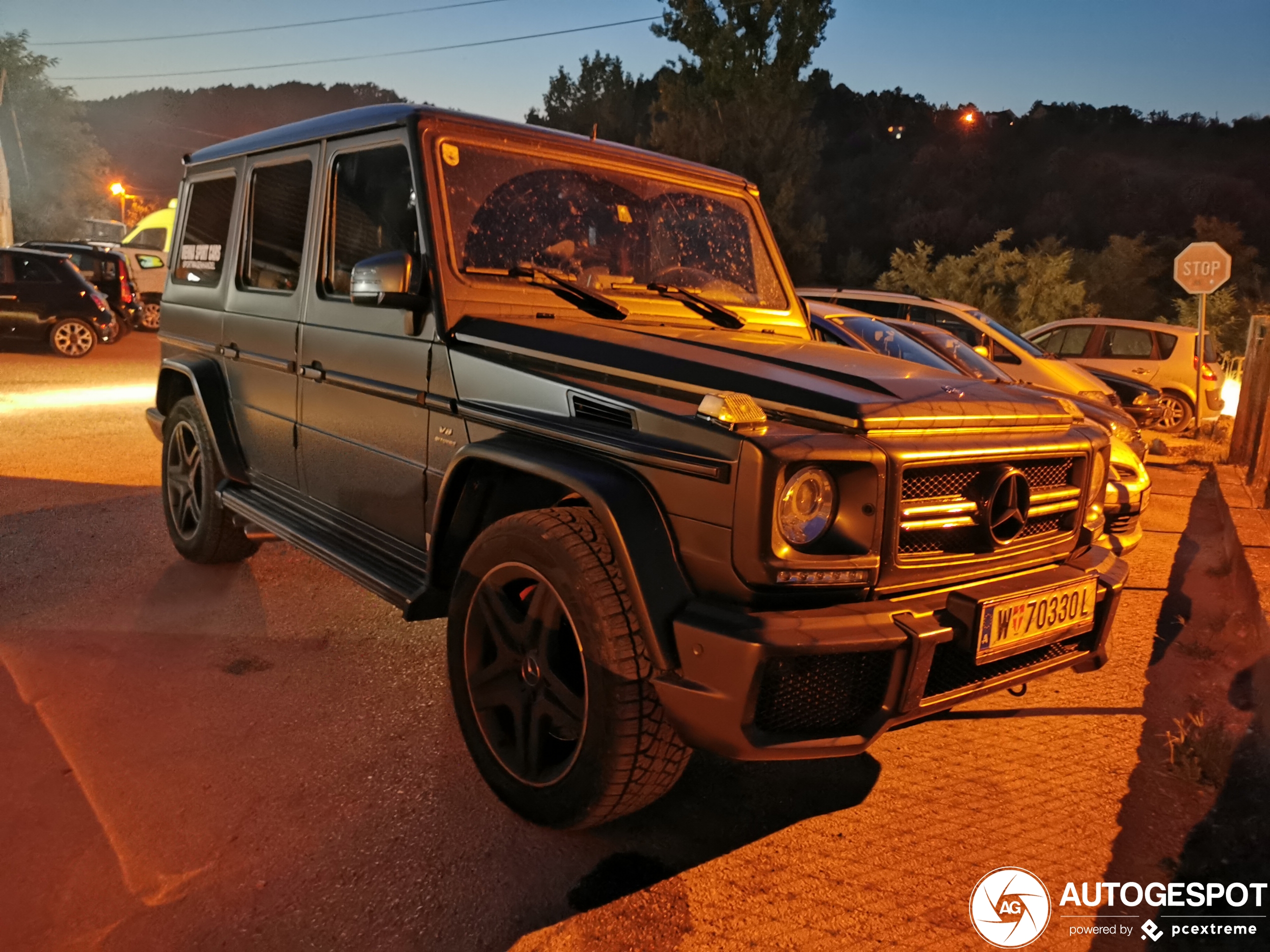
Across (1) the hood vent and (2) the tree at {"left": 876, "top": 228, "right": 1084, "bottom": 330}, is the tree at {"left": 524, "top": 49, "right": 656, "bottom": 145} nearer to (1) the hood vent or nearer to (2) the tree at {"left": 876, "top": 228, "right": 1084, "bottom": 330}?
(2) the tree at {"left": 876, "top": 228, "right": 1084, "bottom": 330}

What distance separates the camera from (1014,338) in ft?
36.6

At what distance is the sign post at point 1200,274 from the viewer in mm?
13883

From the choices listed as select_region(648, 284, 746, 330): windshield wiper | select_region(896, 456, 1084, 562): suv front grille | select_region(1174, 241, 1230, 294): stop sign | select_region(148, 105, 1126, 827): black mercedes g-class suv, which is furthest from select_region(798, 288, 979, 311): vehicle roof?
select_region(896, 456, 1084, 562): suv front grille

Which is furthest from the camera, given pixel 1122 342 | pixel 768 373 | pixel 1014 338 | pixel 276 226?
pixel 1122 342

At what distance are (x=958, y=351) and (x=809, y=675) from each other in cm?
723

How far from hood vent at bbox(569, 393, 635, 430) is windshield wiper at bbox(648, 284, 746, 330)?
1108 mm

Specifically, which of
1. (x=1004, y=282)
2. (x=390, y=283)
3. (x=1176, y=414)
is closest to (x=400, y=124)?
(x=390, y=283)

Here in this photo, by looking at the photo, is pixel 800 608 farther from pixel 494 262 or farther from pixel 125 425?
pixel 125 425

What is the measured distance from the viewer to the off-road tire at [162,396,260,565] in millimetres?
4957

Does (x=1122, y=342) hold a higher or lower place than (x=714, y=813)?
higher

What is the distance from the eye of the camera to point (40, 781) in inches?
118

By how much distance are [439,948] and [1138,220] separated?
141 ft

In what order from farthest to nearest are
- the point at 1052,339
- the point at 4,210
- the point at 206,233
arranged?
the point at 4,210 → the point at 1052,339 → the point at 206,233

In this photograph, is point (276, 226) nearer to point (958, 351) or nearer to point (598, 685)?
point (598, 685)
